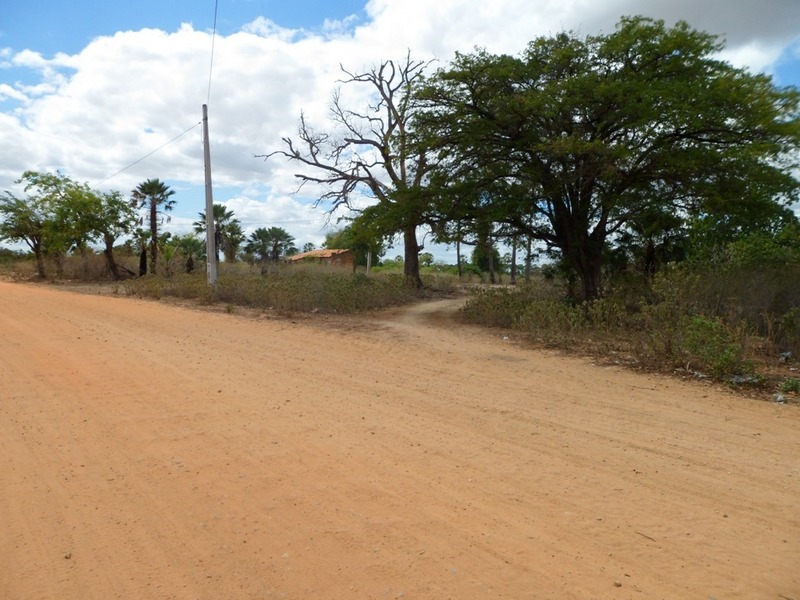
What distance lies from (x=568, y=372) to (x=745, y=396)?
6.87 ft

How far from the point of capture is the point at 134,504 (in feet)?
12.4

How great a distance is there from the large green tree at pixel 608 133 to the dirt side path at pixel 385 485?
24.5 feet

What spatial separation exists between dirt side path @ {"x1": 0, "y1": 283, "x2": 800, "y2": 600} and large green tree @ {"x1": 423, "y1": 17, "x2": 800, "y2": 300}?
747 centimetres

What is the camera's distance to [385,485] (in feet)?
13.3

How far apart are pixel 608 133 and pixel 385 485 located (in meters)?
12.0

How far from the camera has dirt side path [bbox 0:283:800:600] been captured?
9.89 feet

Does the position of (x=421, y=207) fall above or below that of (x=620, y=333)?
above

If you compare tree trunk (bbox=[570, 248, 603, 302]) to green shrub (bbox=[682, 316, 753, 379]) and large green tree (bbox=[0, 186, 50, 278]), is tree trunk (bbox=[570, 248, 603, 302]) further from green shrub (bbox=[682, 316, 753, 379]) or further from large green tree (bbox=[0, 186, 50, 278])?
large green tree (bbox=[0, 186, 50, 278])

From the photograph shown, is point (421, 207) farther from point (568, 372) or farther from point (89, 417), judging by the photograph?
point (89, 417)

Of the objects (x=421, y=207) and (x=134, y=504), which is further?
(x=421, y=207)

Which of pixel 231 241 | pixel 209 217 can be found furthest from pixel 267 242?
pixel 209 217

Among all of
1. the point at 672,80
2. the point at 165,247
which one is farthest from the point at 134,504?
the point at 165,247

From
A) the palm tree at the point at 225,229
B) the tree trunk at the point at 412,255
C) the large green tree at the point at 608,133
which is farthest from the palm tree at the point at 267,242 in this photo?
the large green tree at the point at 608,133

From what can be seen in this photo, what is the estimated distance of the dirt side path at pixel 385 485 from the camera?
301 cm
